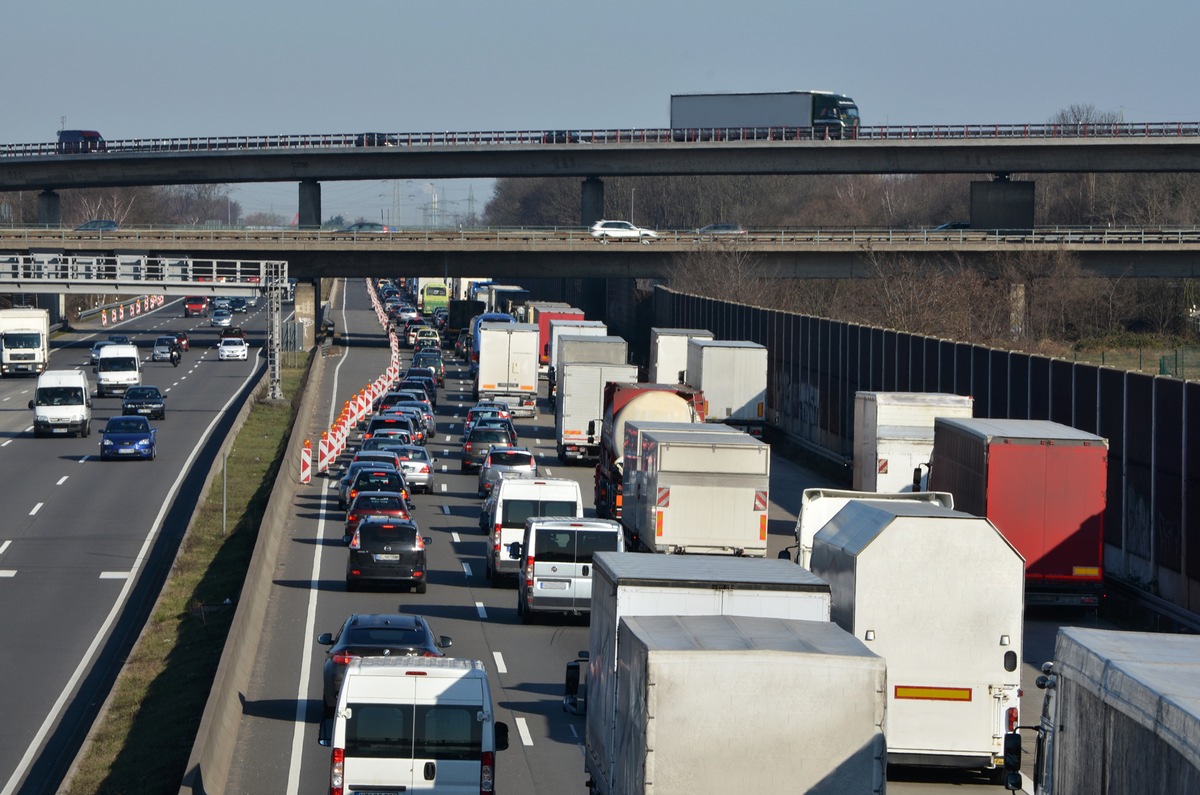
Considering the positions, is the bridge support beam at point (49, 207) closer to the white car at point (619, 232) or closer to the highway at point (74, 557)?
the white car at point (619, 232)

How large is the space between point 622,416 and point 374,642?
19.5 m

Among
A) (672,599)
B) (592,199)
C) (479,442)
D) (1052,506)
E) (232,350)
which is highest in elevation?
(592,199)

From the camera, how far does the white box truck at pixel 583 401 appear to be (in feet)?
166

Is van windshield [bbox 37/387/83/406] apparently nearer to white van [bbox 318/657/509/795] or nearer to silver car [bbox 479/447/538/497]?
silver car [bbox 479/447/538/497]

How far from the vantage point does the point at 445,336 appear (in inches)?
4569

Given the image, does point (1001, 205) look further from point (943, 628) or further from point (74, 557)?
point (943, 628)

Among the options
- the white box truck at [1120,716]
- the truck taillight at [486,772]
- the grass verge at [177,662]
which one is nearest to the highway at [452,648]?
the grass verge at [177,662]

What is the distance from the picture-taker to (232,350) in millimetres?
94438

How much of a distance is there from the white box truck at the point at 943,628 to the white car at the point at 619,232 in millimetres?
75315

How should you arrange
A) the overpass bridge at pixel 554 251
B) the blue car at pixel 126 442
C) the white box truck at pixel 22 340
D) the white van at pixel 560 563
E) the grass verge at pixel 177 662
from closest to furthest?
the grass verge at pixel 177 662
the white van at pixel 560 563
the blue car at pixel 126 442
the white box truck at pixel 22 340
the overpass bridge at pixel 554 251

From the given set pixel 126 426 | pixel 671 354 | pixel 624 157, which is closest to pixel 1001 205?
pixel 624 157

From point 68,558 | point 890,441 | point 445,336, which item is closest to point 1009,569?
point 890,441

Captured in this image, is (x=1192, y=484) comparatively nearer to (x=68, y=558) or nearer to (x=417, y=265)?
(x=68, y=558)

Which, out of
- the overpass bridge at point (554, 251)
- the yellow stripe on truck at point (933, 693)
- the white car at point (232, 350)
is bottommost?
the yellow stripe on truck at point (933, 693)
